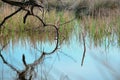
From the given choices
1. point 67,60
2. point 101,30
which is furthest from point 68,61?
point 101,30

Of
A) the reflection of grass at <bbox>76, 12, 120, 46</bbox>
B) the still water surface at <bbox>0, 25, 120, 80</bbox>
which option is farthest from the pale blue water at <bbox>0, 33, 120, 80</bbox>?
the reflection of grass at <bbox>76, 12, 120, 46</bbox>

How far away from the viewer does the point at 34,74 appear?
4.94m

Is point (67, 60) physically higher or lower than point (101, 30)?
lower

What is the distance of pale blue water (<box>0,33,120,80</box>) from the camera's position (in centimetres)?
507

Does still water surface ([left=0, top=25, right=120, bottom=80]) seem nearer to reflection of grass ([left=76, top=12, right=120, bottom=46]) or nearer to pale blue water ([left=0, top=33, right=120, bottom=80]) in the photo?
pale blue water ([left=0, top=33, right=120, bottom=80])

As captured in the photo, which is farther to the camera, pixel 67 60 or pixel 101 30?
pixel 101 30

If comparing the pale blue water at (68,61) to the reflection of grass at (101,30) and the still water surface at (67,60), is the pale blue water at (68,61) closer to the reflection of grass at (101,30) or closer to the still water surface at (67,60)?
the still water surface at (67,60)

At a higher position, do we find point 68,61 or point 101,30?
point 101,30

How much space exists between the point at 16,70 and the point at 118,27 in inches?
120

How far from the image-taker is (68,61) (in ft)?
19.5

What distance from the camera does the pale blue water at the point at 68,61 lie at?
200 inches

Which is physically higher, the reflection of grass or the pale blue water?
the reflection of grass

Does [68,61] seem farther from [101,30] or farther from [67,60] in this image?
[101,30]

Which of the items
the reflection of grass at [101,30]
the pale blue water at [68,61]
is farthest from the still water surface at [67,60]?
the reflection of grass at [101,30]
